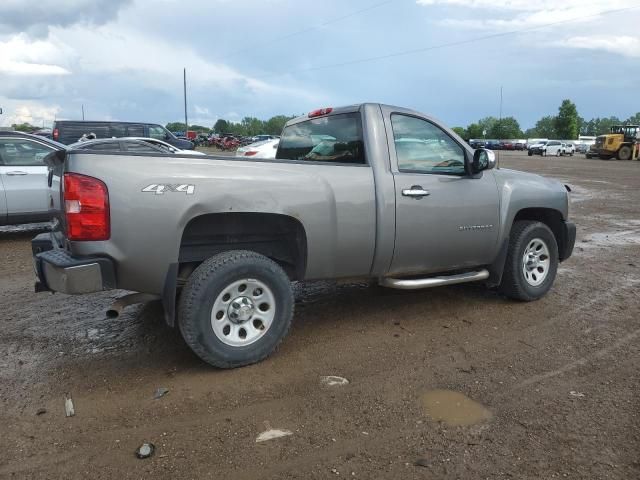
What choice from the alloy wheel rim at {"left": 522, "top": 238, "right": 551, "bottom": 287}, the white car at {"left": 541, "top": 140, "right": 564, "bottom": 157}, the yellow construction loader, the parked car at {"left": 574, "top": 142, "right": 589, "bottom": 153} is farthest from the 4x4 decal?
the parked car at {"left": 574, "top": 142, "right": 589, "bottom": 153}

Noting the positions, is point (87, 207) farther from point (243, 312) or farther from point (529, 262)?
point (529, 262)

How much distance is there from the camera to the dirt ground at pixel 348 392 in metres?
2.75

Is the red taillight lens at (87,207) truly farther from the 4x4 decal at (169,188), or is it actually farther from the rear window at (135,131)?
the rear window at (135,131)

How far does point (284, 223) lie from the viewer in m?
4.02

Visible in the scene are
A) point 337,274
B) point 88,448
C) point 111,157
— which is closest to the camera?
point 88,448

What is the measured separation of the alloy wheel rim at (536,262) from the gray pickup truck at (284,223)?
2cm

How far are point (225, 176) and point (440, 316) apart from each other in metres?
2.53

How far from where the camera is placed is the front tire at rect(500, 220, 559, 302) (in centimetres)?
513

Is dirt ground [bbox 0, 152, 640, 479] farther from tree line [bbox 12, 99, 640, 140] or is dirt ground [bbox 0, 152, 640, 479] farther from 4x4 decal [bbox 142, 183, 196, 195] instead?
tree line [bbox 12, 99, 640, 140]

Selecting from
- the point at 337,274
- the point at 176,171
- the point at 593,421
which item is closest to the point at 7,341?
the point at 176,171

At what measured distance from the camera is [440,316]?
4992 mm

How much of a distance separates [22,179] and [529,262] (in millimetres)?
7578

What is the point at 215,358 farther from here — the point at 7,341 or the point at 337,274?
the point at 7,341

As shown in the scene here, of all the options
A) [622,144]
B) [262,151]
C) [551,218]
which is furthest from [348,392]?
[622,144]
